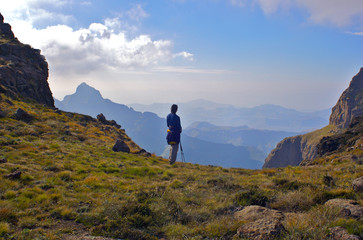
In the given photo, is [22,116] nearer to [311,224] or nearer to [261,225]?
[261,225]

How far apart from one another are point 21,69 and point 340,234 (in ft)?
164

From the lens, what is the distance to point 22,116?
2502cm

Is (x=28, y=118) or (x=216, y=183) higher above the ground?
(x=28, y=118)

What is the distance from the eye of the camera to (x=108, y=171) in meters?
14.5

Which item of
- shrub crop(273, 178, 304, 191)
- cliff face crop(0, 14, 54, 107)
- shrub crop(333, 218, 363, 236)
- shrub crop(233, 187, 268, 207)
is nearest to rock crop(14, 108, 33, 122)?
cliff face crop(0, 14, 54, 107)

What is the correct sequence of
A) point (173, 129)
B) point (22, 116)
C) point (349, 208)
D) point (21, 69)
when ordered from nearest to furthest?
point (349, 208), point (173, 129), point (22, 116), point (21, 69)

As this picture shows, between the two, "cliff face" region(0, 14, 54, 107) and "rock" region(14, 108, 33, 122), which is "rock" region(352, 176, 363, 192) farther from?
"cliff face" region(0, 14, 54, 107)

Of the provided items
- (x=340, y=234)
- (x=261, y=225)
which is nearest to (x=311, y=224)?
(x=340, y=234)

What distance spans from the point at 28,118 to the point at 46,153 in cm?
1300

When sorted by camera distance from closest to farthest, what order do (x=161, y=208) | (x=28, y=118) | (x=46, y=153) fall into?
(x=161, y=208)
(x=46, y=153)
(x=28, y=118)

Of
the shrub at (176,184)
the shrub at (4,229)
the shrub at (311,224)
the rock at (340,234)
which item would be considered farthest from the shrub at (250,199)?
the shrub at (4,229)

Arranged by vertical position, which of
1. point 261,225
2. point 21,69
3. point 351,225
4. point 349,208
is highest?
point 21,69

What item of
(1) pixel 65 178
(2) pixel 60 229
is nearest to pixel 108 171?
(1) pixel 65 178

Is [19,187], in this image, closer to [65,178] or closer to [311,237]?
[65,178]
